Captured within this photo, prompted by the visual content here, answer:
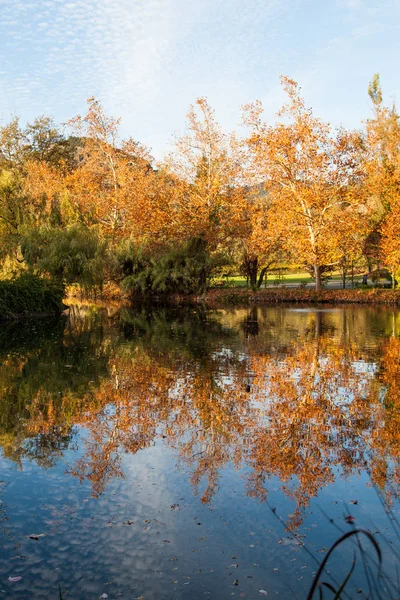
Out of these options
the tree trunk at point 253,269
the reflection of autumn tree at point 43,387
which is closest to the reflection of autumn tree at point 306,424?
the reflection of autumn tree at point 43,387

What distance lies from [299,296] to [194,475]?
30915mm

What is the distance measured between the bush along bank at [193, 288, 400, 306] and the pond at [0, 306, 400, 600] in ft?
73.2

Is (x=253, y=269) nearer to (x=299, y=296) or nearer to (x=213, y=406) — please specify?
(x=299, y=296)

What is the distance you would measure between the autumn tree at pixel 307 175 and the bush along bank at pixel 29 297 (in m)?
16.5

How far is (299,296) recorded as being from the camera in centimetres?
3612

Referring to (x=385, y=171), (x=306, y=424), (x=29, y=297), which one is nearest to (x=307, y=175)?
(x=385, y=171)

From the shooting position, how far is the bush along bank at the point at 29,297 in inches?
854

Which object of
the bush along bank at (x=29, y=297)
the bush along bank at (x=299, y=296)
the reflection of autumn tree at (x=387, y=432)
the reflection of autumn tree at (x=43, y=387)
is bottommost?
the bush along bank at (x=299, y=296)

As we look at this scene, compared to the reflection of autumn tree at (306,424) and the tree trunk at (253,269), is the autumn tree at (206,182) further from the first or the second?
the reflection of autumn tree at (306,424)

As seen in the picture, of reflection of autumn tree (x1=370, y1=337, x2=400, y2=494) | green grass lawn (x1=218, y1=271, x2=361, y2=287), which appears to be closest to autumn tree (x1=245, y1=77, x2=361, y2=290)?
green grass lawn (x1=218, y1=271, x2=361, y2=287)

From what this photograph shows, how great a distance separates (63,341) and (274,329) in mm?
7441

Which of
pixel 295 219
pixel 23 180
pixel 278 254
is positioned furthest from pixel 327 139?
pixel 23 180

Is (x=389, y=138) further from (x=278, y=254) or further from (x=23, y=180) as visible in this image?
(x=23, y=180)

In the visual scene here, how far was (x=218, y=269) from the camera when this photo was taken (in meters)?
38.8
